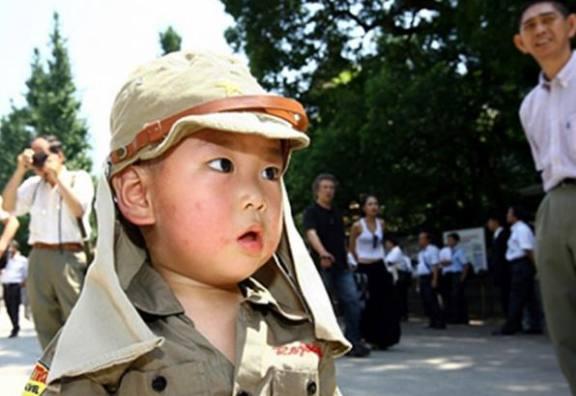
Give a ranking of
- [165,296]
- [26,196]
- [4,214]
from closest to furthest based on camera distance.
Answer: [165,296], [26,196], [4,214]

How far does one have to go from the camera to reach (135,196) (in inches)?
62.5

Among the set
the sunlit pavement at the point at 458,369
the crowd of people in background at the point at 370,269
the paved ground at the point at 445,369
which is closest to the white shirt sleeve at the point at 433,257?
the crowd of people in background at the point at 370,269

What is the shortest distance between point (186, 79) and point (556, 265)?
2.15 metres

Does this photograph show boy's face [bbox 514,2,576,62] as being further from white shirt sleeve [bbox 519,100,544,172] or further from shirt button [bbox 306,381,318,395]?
shirt button [bbox 306,381,318,395]

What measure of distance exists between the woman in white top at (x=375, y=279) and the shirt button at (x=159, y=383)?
723 cm

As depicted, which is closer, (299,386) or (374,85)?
(299,386)

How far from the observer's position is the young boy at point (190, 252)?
1.45 meters

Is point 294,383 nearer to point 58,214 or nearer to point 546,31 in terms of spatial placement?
point 546,31

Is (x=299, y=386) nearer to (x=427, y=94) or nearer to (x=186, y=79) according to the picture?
(x=186, y=79)

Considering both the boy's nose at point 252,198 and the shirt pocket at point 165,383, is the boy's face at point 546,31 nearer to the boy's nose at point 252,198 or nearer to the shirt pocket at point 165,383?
the boy's nose at point 252,198

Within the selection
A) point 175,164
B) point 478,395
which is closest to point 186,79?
point 175,164

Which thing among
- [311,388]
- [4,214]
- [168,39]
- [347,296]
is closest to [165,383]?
[311,388]

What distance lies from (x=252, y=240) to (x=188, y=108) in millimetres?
263

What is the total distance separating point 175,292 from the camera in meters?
1.61
